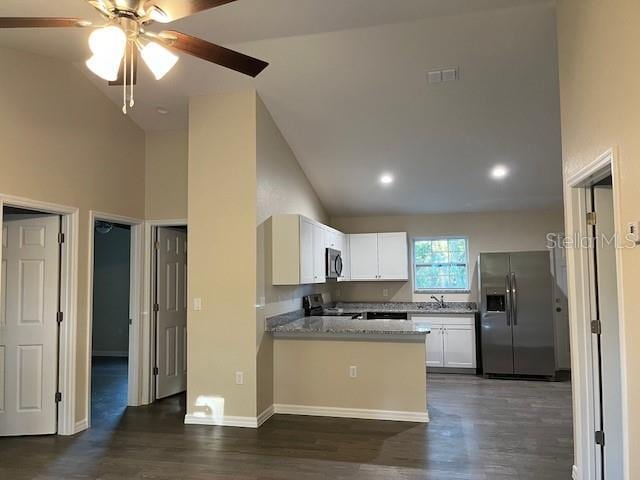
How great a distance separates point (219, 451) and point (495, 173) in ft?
14.4

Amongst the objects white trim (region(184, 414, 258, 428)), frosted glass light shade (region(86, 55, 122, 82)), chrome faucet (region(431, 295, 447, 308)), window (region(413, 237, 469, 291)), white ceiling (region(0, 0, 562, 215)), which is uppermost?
white ceiling (region(0, 0, 562, 215))

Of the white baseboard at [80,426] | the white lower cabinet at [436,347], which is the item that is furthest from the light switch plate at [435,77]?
the white baseboard at [80,426]

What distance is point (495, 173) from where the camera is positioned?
5773mm

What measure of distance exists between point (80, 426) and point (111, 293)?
14.4 feet

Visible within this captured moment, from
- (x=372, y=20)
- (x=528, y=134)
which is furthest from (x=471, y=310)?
(x=372, y=20)

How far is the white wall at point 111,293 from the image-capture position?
8.18m

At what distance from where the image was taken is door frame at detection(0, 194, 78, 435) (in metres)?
4.15

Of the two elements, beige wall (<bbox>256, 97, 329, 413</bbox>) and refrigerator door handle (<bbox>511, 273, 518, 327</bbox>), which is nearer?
beige wall (<bbox>256, 97, 329, 413</bbox>)

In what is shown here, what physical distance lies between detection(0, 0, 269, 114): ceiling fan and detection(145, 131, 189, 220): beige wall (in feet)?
9.65

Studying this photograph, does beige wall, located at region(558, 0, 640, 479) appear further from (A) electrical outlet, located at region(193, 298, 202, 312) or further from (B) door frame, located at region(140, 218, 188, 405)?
(B) door frame, located at region(140, 218, 188, 405)

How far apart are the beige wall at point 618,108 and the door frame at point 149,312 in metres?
3.95

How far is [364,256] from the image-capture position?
713 centimetres

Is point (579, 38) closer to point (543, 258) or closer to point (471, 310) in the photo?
point (543, 258)

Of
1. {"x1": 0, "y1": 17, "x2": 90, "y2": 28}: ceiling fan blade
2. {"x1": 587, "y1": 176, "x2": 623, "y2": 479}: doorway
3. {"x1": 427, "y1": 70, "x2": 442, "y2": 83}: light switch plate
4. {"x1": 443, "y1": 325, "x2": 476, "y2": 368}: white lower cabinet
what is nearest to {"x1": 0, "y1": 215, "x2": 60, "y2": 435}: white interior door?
{"x1": 0, "y1": 17, "x2": 90, "y2": 28}: ceiling fan blade
